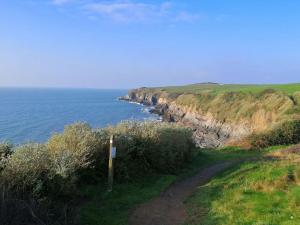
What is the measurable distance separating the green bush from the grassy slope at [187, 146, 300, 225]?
12008mm

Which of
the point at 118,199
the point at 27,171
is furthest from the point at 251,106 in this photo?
the point at 27,171

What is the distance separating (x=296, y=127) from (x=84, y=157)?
1905cm

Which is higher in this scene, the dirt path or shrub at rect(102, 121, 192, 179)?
shrub at rect(102, 121, 192, 179)

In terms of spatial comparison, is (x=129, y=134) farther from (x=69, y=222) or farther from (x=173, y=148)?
(x=69, y=222)

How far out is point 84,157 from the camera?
13102 millimetres

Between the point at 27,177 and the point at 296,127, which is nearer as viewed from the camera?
the point at 27,177

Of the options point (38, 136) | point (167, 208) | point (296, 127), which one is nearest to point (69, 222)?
point (167, 208)

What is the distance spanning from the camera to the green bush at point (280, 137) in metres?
27.4

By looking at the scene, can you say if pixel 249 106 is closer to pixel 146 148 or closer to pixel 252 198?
pixel 146 148

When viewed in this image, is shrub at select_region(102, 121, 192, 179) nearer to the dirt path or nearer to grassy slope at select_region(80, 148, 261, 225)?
grassy slope at select_region(80, 148, 261, 225)

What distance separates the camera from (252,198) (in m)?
12.0

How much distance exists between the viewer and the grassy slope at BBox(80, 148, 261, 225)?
11238 millimetres

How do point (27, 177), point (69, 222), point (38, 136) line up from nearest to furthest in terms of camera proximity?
point (69, 222) < point (27, 177) < point (38, 136)

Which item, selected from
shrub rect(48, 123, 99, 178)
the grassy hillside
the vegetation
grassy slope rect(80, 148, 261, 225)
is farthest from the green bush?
shrub rect(48, 123, 99, 178)
